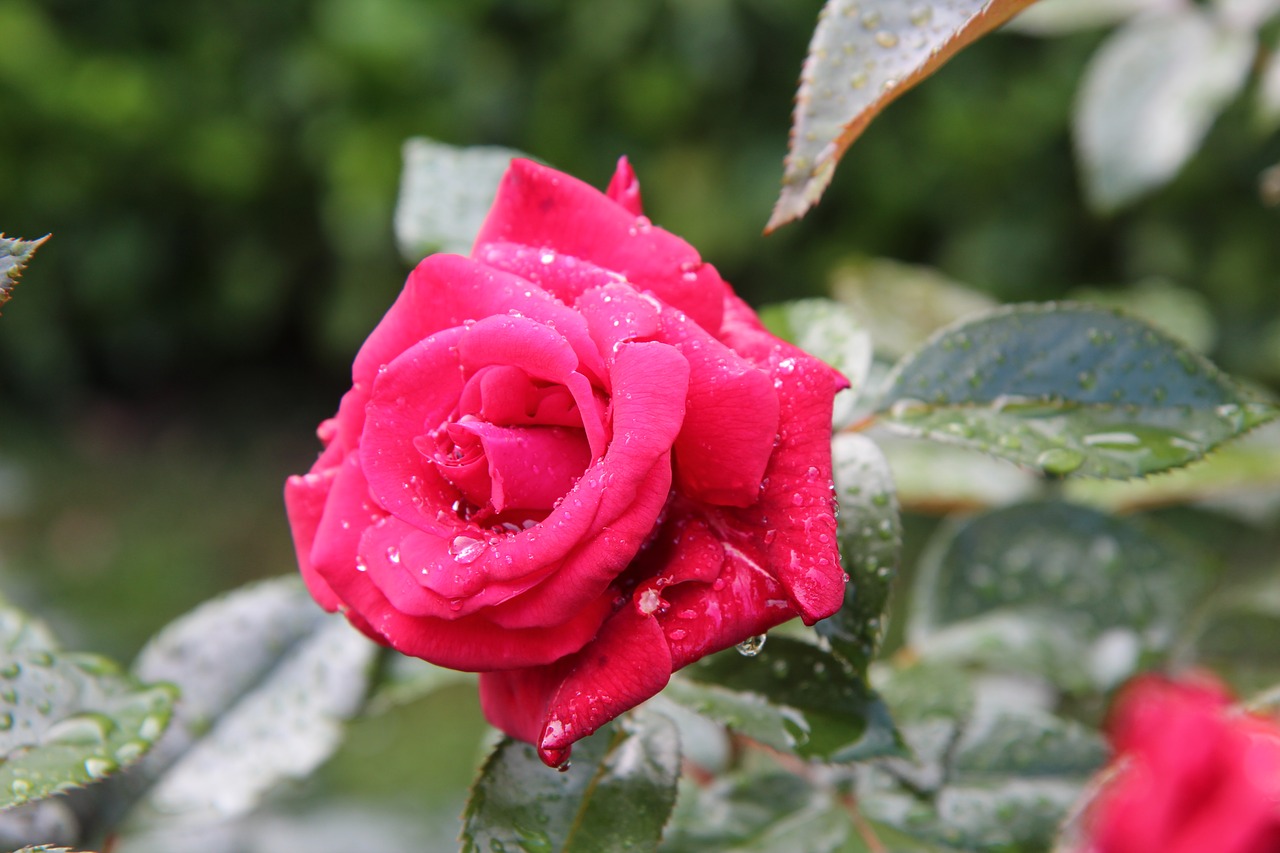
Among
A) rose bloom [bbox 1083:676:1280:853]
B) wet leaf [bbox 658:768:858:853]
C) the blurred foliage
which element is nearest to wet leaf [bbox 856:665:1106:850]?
wet leaf [bbox 658:768:858:853]

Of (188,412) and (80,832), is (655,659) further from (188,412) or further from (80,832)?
(188,412)

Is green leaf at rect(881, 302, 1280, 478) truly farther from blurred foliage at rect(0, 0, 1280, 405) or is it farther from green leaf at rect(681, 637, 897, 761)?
blurred foliage at rect(0, 0, 1280, 405)

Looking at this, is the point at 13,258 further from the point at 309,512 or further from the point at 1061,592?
the point at 1061,592

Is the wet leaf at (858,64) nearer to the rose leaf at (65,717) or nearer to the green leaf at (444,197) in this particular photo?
the green leaf at (444,197)

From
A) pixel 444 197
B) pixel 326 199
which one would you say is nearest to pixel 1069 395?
pixel 444 197

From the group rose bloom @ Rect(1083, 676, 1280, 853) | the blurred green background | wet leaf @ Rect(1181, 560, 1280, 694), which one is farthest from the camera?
the blurred green background

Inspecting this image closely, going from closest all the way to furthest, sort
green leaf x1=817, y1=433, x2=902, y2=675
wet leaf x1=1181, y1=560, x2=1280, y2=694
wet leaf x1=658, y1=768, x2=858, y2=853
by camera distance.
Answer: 1. green leaf x1=817, y1=433, x2=902, y2=675
2. wet leaf x1=658, y1=768, x2=858, y2=853
3. wet leaf x1=1181, y1=560, x2=1280, y2=694

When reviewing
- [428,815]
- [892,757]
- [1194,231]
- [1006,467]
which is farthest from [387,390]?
[1194,231]
